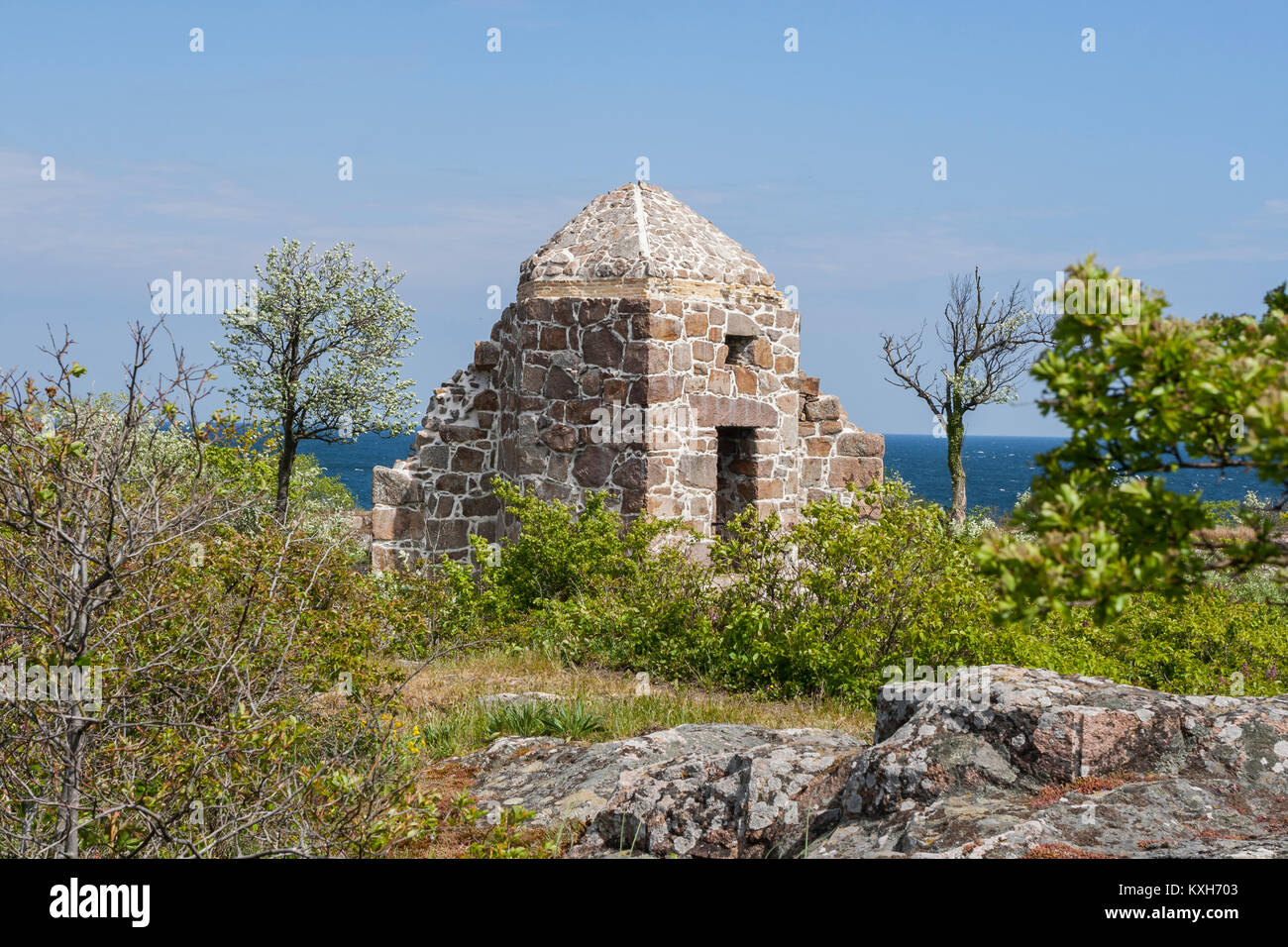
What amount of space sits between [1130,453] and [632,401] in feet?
31.9

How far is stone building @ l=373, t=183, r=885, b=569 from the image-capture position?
12.3 metres

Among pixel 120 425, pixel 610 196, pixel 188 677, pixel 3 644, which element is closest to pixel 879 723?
pixel 188 677

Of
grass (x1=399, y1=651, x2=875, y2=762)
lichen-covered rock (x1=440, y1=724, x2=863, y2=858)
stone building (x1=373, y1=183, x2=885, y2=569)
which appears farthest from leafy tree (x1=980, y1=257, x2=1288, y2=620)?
stone building (x1=373, y1=183, x2=885, y2=569)

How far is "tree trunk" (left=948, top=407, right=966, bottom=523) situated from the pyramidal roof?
11.1m

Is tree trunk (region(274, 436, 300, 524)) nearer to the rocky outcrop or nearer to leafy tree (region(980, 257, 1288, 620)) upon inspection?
the rocky outcrop

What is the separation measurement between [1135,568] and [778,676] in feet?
21.7

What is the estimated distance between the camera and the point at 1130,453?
2648 mm

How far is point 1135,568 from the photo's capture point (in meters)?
2.50

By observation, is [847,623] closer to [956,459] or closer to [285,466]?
[285,466]

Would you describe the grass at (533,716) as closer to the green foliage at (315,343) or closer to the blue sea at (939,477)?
the green foliage at (315,343)

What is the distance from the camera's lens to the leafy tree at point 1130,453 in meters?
2.47

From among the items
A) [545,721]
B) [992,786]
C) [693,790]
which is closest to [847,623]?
[545,721]

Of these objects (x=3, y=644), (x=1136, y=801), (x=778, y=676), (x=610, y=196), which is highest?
(x=610, y=196)
